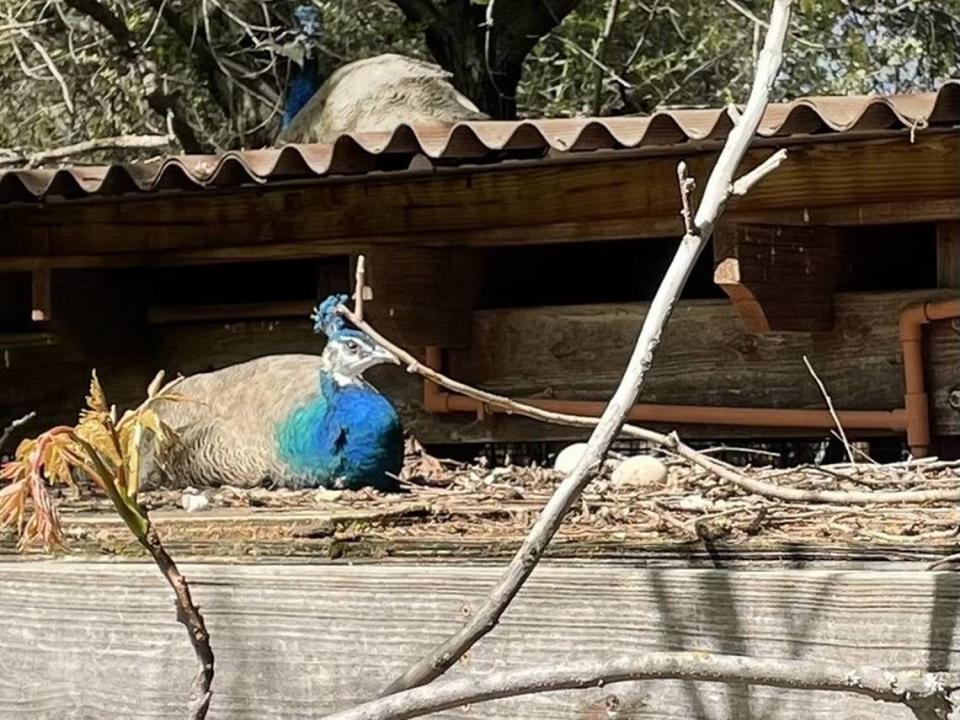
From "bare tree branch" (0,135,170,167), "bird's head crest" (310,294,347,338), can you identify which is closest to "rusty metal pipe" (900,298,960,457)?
"bird's head crest" (310,294,347,338)

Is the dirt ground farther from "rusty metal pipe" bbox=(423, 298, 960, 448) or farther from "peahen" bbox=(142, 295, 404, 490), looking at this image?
"rusty metal pipe" bbox=(423, 298, 960, 448)

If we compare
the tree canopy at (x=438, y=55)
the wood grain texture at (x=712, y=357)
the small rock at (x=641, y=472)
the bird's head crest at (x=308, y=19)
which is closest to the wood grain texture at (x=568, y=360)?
the wood grain texture at (x=712, y=357)

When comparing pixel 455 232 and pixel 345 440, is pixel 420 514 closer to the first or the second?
pixel 345 440

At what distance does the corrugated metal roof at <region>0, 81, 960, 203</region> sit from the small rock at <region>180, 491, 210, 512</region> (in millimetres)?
1111

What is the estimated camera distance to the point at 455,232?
4016mm

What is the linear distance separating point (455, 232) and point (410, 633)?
266 cm

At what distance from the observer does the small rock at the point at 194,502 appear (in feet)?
7.18

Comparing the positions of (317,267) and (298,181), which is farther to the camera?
(317,267)

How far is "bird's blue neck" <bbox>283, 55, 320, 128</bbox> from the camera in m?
7.97

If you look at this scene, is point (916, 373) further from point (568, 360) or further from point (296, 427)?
point (296, 427)

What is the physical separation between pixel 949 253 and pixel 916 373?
272 mm

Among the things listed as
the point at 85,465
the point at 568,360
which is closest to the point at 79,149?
the point at 568,360

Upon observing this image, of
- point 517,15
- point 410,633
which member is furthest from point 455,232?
point 517,15

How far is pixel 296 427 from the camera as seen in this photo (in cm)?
357
